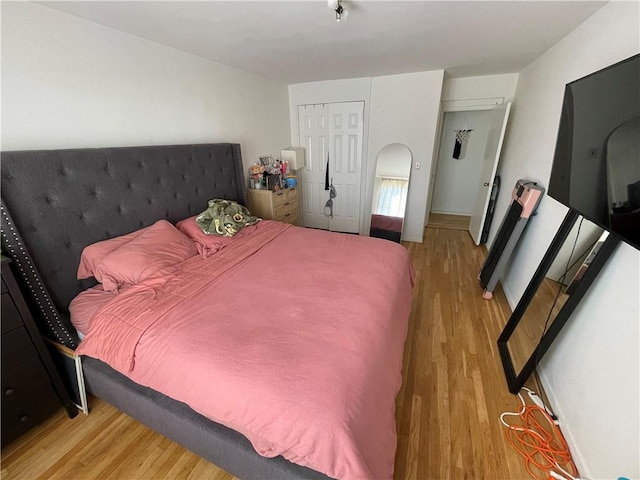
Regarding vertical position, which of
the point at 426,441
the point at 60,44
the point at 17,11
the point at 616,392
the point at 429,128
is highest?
the point at 17,11

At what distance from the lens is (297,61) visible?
8.61ft

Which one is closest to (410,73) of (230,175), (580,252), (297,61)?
(297,61)

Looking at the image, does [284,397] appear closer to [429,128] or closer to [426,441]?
[426,441]

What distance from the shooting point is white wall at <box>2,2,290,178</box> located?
1.38 metres

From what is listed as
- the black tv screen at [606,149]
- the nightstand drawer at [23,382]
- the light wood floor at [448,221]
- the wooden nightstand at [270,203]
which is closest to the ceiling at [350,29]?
the black tv screen at [606,149]

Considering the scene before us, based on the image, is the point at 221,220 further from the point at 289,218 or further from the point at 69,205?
the point at 289,218

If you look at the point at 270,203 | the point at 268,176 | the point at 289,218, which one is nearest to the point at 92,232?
the point at 270,203

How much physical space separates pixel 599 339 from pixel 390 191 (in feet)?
9.20

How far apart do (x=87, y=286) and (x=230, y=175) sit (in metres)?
1.56

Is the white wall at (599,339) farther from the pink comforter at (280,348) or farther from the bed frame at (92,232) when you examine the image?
the bed frame at (92,232)

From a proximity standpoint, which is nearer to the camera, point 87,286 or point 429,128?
point 87,286

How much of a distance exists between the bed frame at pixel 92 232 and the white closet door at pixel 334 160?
7.80ft

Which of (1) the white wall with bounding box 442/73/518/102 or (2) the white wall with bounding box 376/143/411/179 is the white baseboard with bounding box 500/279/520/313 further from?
(1) the white wall with bounding box 442/73/518/102

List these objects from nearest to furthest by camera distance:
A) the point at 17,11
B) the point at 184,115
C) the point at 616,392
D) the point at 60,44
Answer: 1. the point at 616,392
2. the point at 17,11
3. the point at 60,44
4. the point at 184,115
